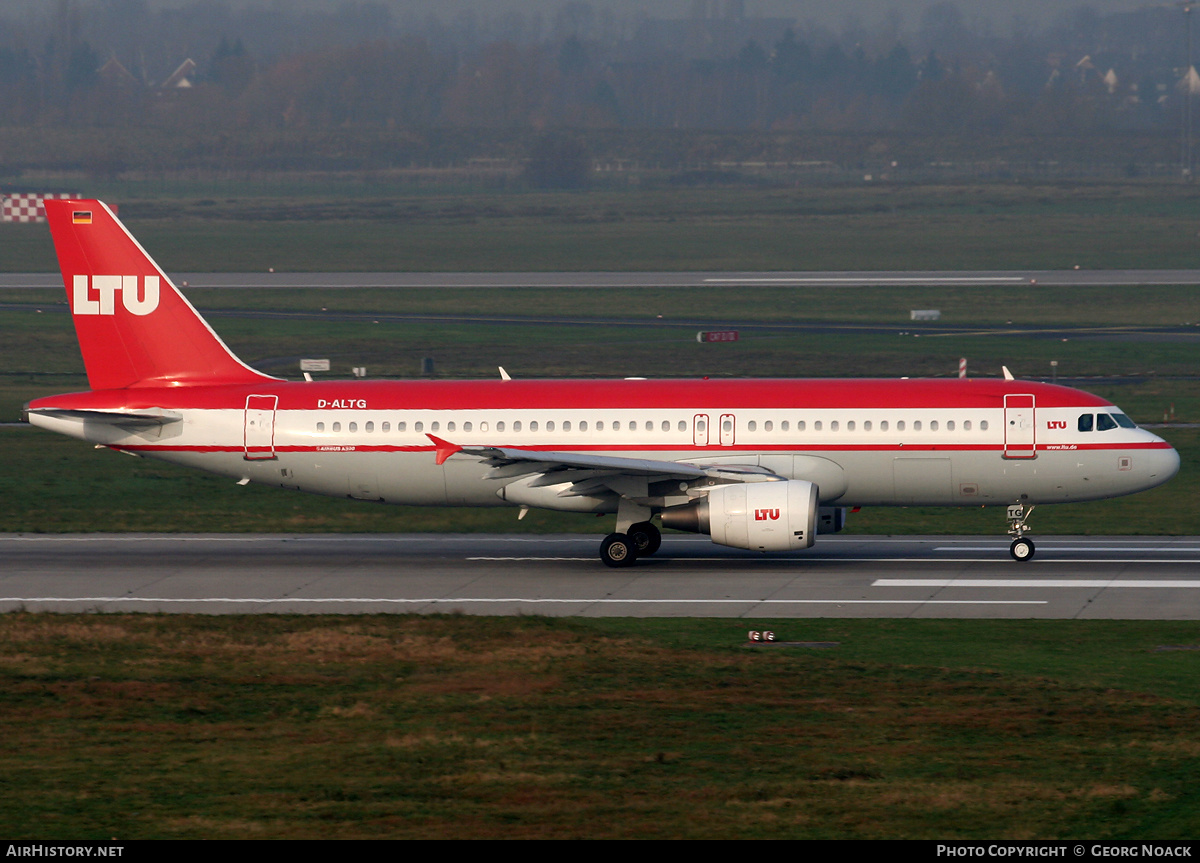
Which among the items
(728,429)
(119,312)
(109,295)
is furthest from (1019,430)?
(109,295)

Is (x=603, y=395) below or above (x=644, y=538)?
above

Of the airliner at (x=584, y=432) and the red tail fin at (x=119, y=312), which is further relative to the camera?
the red tail fin at (x=119, y=312)

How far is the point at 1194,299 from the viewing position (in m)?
103

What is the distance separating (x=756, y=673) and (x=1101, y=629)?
7.98 m

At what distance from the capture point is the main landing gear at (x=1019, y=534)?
39781 millimetres

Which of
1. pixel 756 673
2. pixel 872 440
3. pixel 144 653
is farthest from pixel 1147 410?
pixel 144 653

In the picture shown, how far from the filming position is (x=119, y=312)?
41.8 meters

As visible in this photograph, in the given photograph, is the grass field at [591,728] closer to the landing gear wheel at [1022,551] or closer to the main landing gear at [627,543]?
the main landing gear at [627,543]

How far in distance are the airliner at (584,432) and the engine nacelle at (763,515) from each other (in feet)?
0.46

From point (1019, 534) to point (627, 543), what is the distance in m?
9.94

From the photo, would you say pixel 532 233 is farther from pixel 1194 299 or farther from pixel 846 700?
pixel 846 700

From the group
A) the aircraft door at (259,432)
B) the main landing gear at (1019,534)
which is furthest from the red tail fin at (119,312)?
the main landing gear at (1019,534)

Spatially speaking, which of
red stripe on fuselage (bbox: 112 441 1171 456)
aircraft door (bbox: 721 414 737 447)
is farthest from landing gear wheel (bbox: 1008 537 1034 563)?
aircraft door (bbox: 721 414 737 447)

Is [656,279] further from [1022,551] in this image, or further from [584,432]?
[1022,551]
